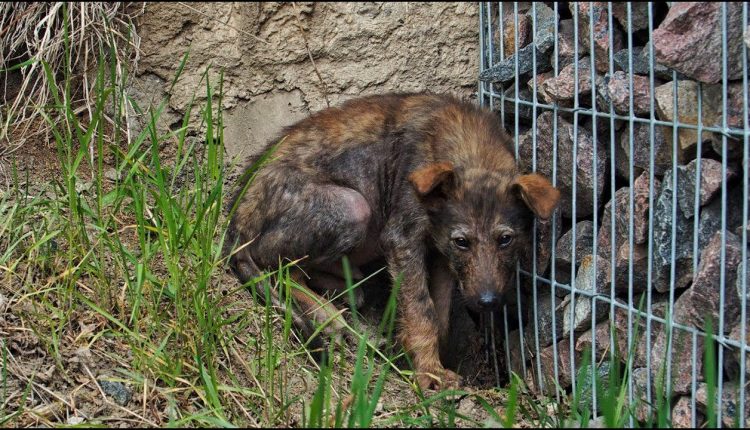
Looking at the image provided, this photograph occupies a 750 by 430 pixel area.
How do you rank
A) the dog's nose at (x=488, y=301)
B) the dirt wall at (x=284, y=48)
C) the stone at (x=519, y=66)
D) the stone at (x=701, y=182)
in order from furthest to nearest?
the dirt wall at (x=284, y=48), the stone at (x=519, y=66), the dog's nose at (x=488, y=301), the stone at (x=701, y=182)

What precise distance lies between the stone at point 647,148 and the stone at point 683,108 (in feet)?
0.29

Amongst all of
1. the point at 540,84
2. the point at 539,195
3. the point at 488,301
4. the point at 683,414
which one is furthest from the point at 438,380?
the point at 540,84

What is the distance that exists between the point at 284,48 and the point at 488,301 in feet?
6.96

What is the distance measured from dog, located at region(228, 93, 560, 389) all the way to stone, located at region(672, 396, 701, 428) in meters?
1.06

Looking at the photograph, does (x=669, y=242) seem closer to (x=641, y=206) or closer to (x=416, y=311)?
(x=641, y=206)

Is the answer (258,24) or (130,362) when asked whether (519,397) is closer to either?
(130,362)

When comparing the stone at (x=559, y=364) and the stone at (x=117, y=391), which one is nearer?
the stone at (x=117, y=391)

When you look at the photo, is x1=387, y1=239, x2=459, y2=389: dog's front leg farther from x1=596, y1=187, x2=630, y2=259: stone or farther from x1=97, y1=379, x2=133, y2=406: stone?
x1=97, y1=379, x2=133, y2=406: stone

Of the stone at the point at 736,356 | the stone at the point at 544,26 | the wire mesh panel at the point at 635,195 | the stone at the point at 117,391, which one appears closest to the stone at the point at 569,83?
the wire mesh panel at the point at 635,195

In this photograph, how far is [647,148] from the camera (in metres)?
4.52

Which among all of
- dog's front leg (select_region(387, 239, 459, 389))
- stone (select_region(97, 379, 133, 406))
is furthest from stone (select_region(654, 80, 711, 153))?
stone (select_region(97, 379, 133, 406))

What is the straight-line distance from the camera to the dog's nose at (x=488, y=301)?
5012mm

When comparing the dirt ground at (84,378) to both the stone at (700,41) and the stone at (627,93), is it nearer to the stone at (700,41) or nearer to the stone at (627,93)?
the stone at (627,93)

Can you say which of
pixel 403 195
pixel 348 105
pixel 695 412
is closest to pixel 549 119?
pixel 403 195
